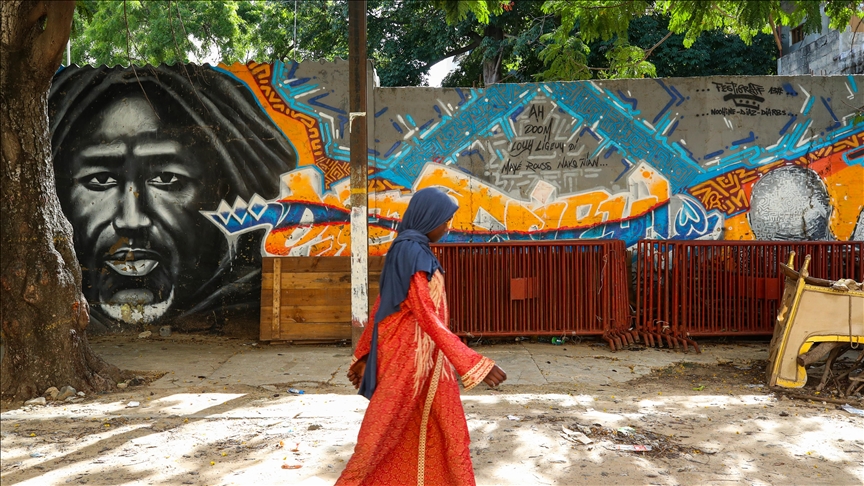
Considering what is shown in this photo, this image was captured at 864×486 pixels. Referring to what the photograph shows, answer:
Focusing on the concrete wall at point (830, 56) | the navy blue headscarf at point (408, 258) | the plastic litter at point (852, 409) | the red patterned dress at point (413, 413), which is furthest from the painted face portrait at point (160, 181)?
the concrete wall at point (830, 56)

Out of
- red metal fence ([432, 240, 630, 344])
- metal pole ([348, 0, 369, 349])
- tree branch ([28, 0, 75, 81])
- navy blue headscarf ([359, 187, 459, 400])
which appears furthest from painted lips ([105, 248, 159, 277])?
navy blue headscarf ([359, 187, 459, 400])

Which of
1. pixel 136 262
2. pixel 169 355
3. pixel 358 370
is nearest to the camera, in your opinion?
pixel 358 370

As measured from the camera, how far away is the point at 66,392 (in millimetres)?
6012

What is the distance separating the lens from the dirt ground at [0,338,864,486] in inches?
169

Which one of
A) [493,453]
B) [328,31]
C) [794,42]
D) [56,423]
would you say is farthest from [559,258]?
[328,31]

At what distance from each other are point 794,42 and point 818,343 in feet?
49.5

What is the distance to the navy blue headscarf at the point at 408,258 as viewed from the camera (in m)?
3.40

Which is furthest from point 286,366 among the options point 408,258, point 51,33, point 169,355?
point 408,258

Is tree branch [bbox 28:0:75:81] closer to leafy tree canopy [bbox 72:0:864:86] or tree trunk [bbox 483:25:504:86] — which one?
leafy tree canopy [bbox 72:0:864:86]

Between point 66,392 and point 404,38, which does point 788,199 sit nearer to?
point 66,392

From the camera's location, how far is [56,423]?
5355 mm

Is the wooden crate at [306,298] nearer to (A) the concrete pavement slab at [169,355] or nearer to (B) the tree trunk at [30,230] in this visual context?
(A) the concrete pavement slab at [169,355]

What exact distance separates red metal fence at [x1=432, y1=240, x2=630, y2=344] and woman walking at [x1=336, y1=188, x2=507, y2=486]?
4.50 m

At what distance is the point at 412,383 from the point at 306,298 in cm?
514
